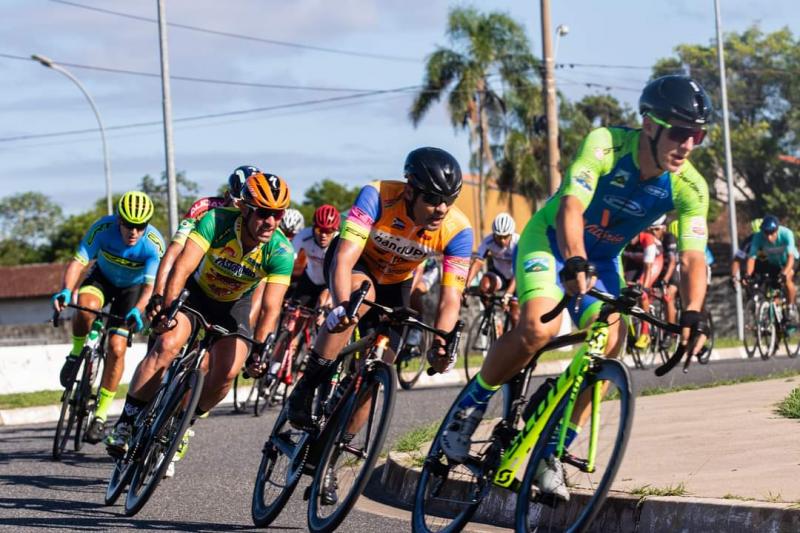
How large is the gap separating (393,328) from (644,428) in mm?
2857

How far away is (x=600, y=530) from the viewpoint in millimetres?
6602

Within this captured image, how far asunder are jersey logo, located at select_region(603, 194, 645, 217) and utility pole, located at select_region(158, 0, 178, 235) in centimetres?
1796

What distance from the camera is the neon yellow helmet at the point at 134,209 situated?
1073 centimetres

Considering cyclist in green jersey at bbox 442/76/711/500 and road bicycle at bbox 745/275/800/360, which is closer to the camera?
cyclist in green jersey at bbox 442/76/711/500

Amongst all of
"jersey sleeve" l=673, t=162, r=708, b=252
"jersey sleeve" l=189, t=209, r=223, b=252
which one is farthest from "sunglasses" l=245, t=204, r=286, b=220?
"jersey sleeve" l=673, t=162, r=708, b=252

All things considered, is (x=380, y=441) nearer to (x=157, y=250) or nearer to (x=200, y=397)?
(x=200, y=397)

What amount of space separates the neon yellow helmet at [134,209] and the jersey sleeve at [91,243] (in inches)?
18.5

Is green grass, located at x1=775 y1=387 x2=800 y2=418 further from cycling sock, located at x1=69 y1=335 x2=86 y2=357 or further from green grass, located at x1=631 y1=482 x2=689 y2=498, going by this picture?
cycling sock, located at x1=69 y1=335 x2=86 y2=357

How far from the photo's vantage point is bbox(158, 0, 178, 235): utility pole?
24.0m

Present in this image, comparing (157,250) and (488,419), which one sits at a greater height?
(157,250)

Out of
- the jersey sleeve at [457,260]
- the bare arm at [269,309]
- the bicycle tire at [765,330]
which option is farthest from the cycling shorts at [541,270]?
the bicycle tire at [765,330]

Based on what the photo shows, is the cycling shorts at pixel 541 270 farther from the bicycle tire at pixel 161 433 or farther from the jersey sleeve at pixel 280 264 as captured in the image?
the jersey sleeve at pixel 280 264

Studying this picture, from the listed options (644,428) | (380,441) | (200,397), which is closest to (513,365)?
(380,441)

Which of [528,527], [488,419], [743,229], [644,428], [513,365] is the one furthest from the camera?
[743,229]
